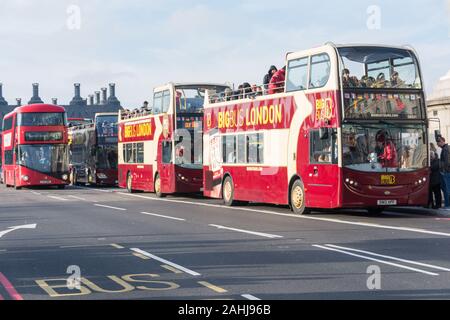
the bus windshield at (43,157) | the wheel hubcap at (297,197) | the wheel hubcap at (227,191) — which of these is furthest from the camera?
the bus windshield at (43,157)

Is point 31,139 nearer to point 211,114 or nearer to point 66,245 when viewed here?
point 211,114

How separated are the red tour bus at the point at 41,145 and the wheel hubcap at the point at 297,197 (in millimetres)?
26631

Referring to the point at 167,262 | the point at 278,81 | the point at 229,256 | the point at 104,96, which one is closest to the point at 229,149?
the point at 278,81

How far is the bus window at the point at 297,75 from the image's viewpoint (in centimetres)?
2191

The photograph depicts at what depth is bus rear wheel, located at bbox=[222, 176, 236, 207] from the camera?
88.4 feet

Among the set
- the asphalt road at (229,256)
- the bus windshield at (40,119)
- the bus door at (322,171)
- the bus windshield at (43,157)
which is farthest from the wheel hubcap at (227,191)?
the bus windshield at (40,119)

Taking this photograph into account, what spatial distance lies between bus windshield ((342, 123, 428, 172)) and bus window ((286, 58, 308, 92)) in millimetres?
2249

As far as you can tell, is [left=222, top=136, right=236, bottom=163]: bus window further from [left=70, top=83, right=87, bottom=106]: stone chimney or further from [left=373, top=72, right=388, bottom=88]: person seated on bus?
[left=70, top=83, right=87, bottom=106]: stone chimney

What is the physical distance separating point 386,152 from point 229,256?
8.33 m

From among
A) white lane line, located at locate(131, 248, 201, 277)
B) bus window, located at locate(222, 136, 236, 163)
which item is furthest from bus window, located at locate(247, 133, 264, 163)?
white lane line, located at locate(131, 248, 201, 277)

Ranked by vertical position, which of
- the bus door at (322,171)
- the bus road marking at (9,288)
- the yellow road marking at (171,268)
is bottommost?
the bus road marking at (9,288)

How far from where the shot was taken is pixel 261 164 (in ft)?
80.3

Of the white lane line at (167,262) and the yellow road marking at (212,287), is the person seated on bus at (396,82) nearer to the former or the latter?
the white lane line at (167,262)

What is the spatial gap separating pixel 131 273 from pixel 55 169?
37056 millimetres
